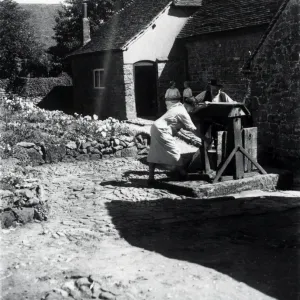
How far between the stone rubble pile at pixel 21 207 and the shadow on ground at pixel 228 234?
3.86ft

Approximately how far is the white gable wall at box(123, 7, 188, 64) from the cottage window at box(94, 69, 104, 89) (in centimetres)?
263

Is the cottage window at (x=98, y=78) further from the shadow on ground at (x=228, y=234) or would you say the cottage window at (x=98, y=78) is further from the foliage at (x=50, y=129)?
the shadow on ground at (x=228, y=234)

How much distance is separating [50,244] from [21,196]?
1.33 metres

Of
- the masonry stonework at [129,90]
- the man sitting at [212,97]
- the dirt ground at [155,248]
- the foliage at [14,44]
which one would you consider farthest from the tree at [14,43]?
the dirt ground at [155,248]

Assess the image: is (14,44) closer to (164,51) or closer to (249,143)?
(164,51)

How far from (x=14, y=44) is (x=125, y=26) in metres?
11.7

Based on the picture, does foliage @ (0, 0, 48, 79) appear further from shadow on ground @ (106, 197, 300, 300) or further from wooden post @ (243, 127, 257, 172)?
shadow on ground @ (106, 197, 300, 300)

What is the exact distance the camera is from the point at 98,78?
22719 millimetres

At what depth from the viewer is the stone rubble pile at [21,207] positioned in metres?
6.53

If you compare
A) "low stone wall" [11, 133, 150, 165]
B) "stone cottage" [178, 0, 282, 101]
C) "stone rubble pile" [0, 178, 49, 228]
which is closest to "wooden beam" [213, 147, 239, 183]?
"stone rubble pile" [0, 178, 49, 228]

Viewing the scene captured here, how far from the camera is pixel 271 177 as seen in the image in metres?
9.09

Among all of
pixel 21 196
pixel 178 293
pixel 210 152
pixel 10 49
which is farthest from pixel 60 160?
pixel 10 49

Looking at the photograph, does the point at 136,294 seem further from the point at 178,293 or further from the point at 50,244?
the point at 50,244

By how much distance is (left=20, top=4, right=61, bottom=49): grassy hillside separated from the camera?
133ft
